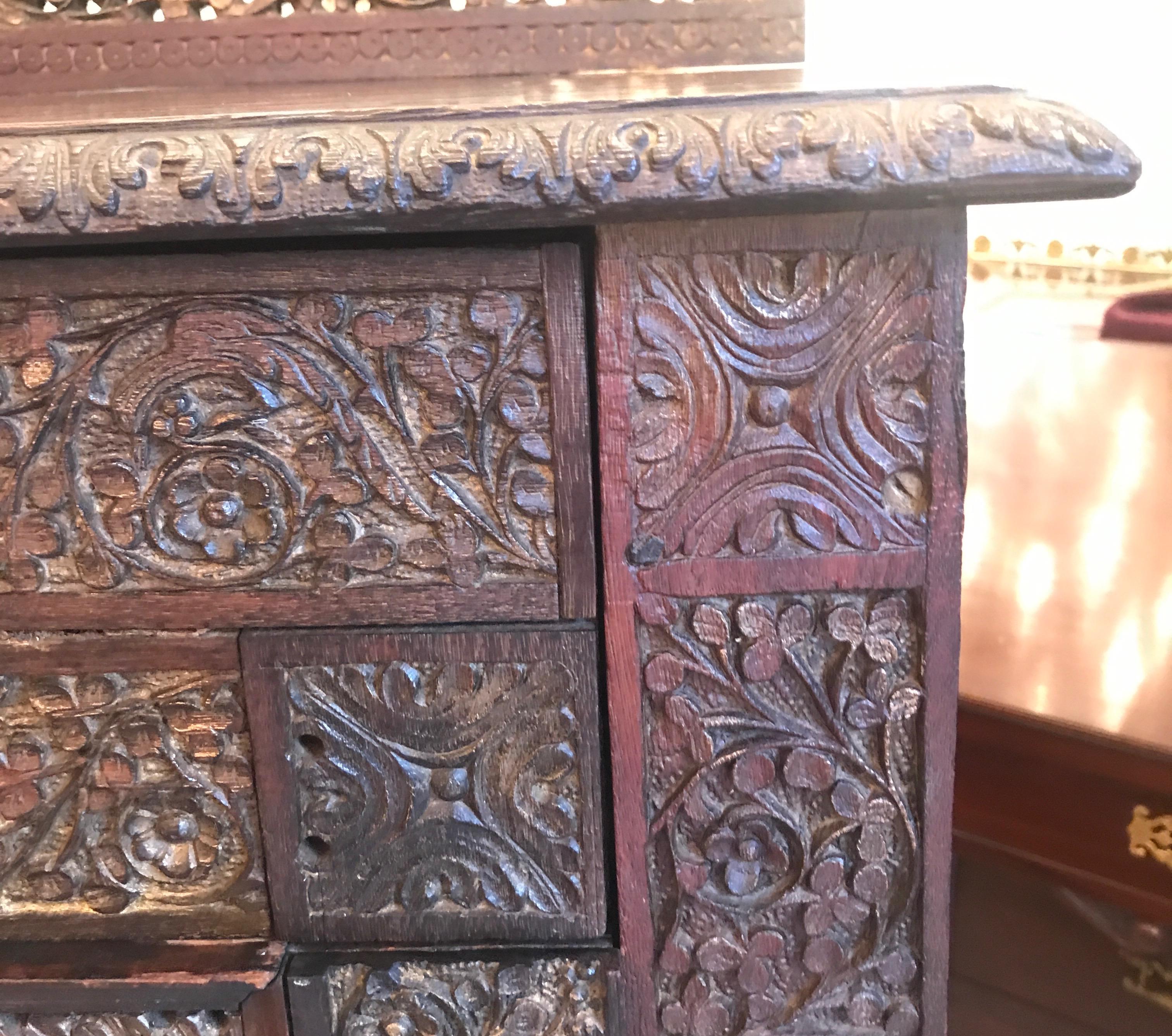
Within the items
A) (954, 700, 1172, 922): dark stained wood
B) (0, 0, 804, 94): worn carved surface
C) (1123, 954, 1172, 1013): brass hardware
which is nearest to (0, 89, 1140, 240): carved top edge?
(0, 0, 804, 94): worn carved surface

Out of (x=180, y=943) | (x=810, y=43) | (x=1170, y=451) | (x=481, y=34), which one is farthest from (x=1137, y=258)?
(x=180, y=943)

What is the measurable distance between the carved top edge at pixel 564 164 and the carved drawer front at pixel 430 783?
203 millimetres

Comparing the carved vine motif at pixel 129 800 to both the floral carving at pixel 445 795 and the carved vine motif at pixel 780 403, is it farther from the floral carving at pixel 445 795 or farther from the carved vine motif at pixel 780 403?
the carved vine motif at pixel 780 403

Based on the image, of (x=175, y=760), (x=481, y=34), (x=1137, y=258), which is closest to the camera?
(x=175, y=760)

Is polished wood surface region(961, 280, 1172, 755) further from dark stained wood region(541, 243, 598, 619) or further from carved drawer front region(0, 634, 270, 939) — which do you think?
carved drawer front region(0, 634, 270, 939)

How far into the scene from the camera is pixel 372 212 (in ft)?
1.35

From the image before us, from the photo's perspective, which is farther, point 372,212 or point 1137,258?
point 1137,258

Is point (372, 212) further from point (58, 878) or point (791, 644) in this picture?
point (58, 878)

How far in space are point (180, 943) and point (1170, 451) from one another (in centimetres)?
109

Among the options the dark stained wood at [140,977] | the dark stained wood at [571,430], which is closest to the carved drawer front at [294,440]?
the dark stained wood at [571,430]

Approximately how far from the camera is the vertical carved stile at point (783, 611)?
17.7 inches

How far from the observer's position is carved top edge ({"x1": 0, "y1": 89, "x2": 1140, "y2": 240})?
15.6 inches

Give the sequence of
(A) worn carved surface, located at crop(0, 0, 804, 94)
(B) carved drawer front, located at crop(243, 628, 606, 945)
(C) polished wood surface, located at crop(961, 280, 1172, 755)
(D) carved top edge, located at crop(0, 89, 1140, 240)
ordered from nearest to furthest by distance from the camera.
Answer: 1. (D) carved top edge, located at crop(0, 89, 1140, 240)
2. (B) carved drawer front, located at crop(243, 628, 606, 945)
3. (A) worn carved surface, located at crop(0, 0, 804, 94)
4. (C) polished wood surface, located at crop(961, 280, 1172, 755)

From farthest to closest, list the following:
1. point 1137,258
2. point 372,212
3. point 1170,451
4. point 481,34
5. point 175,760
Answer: point 1137,258
point 1170,451
point 481,34
point 175,760
point 372,212
